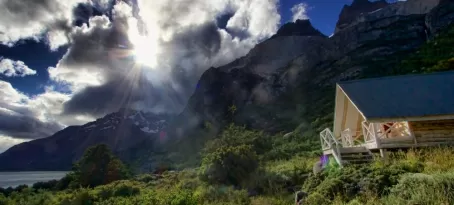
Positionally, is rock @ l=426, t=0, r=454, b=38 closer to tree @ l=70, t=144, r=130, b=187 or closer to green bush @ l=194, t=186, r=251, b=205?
tree @ l=70, t=144, r=130, b=187

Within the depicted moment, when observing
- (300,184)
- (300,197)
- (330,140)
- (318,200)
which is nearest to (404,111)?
(330,140)

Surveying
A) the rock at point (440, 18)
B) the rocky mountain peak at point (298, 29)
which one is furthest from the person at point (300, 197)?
the rocky mountain peak at point (298, 29)

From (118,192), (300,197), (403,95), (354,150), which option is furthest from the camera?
(118,192)

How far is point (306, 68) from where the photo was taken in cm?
13162

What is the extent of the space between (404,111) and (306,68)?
12275 cm

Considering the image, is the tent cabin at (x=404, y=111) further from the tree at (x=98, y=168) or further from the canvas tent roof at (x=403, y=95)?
the tree at (x=98, y=168)

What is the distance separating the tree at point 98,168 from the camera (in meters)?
38.2

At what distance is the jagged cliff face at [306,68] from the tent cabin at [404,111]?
53437mm

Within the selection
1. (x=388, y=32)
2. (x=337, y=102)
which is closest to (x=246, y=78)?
(x=388, y=32)

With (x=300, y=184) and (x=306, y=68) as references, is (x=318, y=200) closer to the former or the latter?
(x=300, y=184)

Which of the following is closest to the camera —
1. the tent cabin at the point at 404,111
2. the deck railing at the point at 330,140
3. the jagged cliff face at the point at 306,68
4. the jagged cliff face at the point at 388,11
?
the tent cabin at the point at 404,111

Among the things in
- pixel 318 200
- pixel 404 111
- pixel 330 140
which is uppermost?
pixel 404 111

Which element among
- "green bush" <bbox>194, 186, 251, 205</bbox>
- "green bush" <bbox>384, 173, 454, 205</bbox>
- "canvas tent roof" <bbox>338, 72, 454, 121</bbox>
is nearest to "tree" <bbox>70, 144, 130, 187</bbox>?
"green bush" <bbox>194, 186, 251, 205</bbox>


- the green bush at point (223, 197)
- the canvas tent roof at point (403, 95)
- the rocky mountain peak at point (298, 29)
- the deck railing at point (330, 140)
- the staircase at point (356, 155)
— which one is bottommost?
the green bush at point (223, 197)
